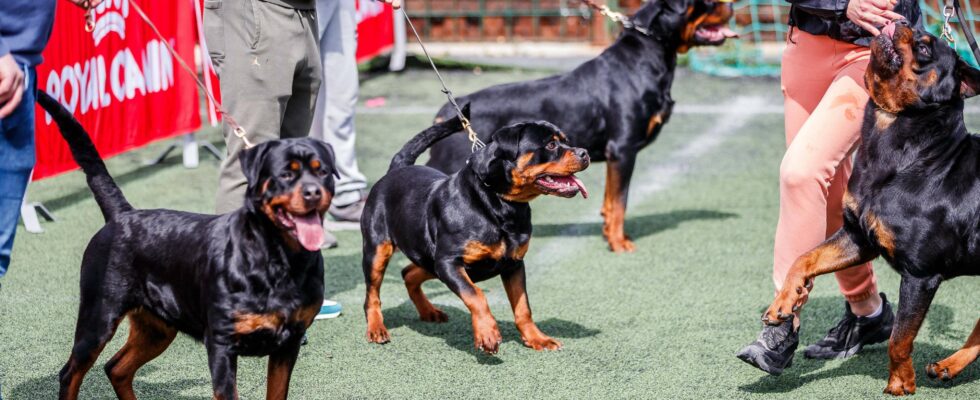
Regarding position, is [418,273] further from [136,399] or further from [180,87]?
[180,87]

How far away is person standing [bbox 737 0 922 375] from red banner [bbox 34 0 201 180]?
4451 mm

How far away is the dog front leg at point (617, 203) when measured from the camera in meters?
6.52

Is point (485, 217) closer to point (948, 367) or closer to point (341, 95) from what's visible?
point (948, 367)

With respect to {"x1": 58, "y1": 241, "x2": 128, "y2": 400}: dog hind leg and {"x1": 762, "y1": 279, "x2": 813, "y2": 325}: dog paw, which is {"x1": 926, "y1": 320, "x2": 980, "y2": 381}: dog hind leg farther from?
{"x1": 58, "y1": 241, "x2": 128, "y2": 400}: dog hind leg

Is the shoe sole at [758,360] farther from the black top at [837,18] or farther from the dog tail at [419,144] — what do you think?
the dog tail at [419,144]

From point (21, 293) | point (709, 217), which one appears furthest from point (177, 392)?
point (709, 217)

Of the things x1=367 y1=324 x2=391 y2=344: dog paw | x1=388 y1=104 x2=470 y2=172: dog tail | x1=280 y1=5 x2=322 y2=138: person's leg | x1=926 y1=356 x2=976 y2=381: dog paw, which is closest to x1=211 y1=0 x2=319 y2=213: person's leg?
x1=280 y1=5 x2=322 y2=138: person's leg

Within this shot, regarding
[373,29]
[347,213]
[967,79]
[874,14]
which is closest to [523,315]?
[874,14]

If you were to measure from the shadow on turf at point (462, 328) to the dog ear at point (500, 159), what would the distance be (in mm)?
740

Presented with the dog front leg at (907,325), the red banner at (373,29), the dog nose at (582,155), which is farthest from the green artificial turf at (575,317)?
the red banner at (373,29)

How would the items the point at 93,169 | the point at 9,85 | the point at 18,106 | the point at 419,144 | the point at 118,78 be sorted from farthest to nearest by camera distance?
the point at 118,78, the point at 419,144, the point at 93,169, the point at 18,106, the point at 9,85

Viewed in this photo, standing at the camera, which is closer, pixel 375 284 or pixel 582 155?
pixel 582 155

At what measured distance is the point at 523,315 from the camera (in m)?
4.69

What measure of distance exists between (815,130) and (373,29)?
344 inches
